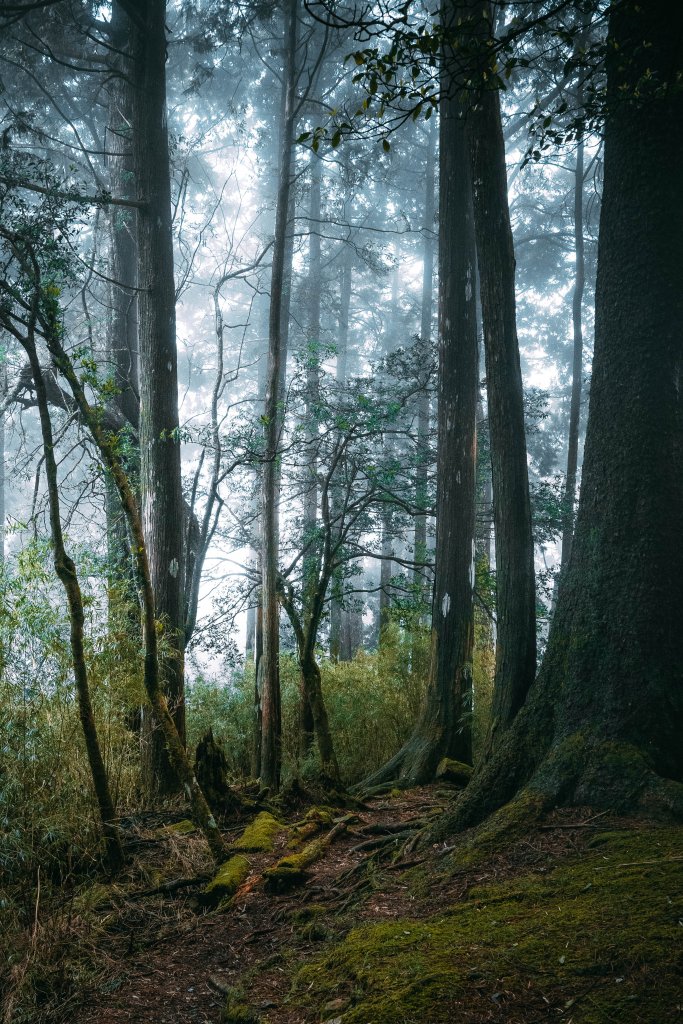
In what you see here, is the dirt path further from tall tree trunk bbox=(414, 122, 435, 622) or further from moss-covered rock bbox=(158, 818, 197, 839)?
tall tree trunk bbox=(414, 122, 435, 622)

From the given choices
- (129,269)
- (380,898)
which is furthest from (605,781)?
(129,269)

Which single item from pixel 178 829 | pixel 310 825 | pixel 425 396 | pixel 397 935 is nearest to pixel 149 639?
pixel 178 829

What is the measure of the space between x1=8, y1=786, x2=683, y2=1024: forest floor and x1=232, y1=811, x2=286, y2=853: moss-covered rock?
8cm

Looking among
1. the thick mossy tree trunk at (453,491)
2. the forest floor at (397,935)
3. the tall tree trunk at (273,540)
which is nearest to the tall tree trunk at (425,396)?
the thick mossy tree trunk at (453,491)

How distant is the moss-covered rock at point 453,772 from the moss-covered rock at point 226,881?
8.37ft

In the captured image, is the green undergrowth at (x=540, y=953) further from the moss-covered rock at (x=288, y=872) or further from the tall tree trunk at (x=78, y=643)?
the tall tree trunk at (x=78, y=643)

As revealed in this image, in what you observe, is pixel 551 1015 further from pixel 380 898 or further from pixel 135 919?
pixel 135 919

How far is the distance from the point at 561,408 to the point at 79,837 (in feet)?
92.7

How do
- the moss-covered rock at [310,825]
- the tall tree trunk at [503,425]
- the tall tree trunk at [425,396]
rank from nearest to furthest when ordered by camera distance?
the tall tree trunk at [503,425]
the moss-covered rock at [310,825]
the tall tree trunk at [425,396]

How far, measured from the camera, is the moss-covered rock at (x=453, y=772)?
24.0ft

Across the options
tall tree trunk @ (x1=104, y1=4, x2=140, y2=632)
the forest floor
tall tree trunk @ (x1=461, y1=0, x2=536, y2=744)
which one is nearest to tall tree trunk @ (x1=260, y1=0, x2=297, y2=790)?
the forest floor

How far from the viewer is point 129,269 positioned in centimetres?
1341

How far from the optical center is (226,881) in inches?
200

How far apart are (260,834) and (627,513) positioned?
12.9 feet
